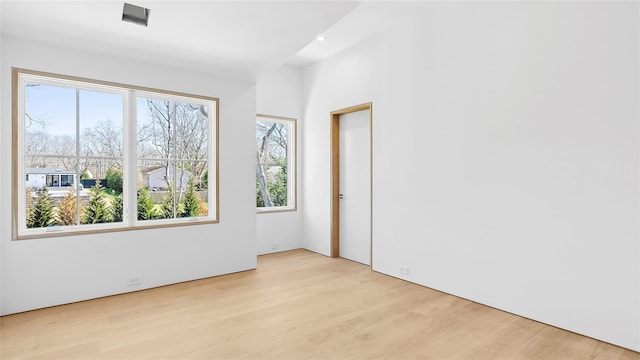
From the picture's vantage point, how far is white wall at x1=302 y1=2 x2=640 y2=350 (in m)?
2.40

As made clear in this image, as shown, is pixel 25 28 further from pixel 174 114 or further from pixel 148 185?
pixel 148 185

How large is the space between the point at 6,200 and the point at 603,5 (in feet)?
16.3

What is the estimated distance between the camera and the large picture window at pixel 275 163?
523 centimetres

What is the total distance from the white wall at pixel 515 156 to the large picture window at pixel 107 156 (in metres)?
2.24

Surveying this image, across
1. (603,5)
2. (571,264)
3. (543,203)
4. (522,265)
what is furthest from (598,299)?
(603,5)

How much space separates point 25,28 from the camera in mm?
2801

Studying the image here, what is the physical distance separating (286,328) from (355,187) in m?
2.52

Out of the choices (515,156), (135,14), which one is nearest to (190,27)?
(135,14)

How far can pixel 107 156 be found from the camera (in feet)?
11.3

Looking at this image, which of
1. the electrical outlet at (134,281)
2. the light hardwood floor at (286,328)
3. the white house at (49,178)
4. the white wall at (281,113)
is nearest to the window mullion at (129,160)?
the white house at (49,178)

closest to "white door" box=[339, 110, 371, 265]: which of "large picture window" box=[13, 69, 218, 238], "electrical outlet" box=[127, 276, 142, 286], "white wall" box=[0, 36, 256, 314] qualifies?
"white wall" box=[0, 36, 256, 314]

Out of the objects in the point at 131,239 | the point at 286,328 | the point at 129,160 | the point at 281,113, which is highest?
the point at 281,113

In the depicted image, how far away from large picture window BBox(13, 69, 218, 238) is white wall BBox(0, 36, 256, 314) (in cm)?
9

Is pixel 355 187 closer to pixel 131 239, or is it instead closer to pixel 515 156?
pixel 515 156
